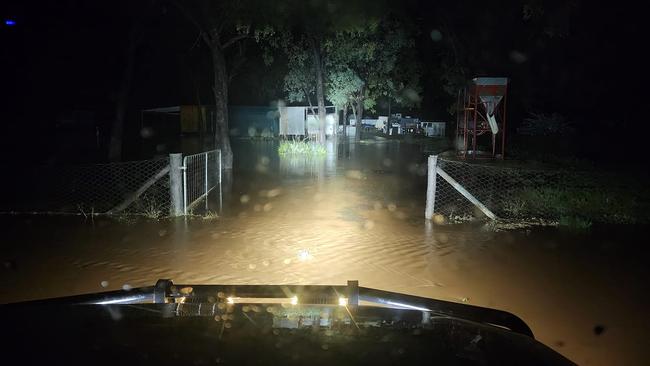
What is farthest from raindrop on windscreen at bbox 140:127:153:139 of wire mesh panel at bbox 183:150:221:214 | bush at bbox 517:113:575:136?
bush at bbox 517:113:575:136

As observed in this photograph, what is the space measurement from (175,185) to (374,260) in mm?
4764

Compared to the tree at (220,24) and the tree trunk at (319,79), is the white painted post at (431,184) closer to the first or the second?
the tree at (220,24)

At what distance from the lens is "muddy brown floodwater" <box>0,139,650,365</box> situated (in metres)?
6.01

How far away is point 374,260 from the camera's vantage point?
7.96m

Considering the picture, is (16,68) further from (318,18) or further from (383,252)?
(383,252)

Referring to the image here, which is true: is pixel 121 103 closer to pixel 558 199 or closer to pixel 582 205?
pixel 558 199

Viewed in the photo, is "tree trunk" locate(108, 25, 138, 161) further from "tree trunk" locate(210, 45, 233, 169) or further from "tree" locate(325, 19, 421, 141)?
"tree" locate(325, 19, 421, 141)

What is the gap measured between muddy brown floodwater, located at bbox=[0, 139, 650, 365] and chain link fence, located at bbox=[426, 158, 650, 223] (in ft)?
3.01

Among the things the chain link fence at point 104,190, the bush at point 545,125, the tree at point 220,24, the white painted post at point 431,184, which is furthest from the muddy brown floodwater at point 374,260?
the bush at point 545,125

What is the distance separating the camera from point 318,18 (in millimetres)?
26844

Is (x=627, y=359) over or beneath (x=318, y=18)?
beneath

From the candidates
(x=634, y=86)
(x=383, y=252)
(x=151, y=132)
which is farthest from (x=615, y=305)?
(x=151, y=132)

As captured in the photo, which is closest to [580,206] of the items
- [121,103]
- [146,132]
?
[121,103]

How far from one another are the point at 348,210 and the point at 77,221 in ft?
18.6
